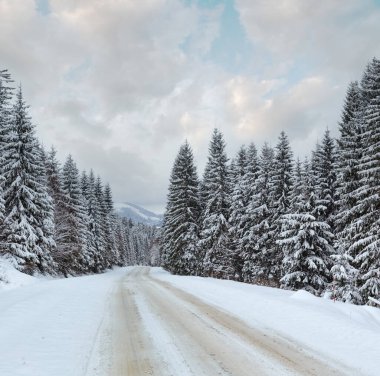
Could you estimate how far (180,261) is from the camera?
39.3 metres

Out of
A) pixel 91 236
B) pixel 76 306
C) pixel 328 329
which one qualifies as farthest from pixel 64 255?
pixel 328 329

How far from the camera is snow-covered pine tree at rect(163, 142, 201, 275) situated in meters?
38.2

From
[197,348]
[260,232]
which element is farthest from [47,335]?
[260,232]

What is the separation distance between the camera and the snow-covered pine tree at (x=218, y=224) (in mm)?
34281

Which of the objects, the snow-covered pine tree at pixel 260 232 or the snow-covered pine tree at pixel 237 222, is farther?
the snow-covered pine tree at pixel 237 222

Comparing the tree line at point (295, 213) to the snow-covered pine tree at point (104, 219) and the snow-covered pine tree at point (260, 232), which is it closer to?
the snow-covered pine tree at point (260, 232)

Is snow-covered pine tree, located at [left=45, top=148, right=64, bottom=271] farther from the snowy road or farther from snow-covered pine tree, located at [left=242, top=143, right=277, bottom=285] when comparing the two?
the snowy road

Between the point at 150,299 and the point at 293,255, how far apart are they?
12565 millimetres

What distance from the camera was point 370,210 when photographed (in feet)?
69.8

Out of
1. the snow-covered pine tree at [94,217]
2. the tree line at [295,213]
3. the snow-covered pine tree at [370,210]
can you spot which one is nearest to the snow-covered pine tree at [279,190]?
the tree line at [295,213]

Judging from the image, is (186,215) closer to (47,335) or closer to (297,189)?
(297,189)

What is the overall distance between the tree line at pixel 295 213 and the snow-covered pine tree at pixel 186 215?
113 millimetres

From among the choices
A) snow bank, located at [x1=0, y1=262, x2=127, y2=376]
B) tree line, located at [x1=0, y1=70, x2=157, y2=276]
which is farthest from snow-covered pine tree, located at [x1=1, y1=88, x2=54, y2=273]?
snow bank, located at [x1=0, y1=262, x2=127, y2=376]

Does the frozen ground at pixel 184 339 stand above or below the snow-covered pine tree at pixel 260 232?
below
